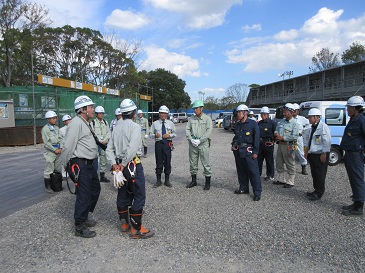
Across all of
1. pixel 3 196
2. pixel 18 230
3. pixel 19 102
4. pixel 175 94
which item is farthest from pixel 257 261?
pixel 175 94

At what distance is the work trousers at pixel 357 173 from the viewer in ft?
15.7

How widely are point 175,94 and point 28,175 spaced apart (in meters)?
58.9

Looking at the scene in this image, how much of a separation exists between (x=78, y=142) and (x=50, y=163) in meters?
2.98

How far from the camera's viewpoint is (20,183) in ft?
24.8

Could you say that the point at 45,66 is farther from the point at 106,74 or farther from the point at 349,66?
the point at 349,66

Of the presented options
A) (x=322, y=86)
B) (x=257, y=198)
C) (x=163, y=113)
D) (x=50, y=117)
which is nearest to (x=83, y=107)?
(x=50, y=117)

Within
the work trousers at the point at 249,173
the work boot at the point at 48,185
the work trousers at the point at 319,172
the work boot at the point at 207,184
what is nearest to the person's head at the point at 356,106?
the work trousers at the point at 319,172

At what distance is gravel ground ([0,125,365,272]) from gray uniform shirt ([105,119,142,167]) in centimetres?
118

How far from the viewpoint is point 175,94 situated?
66375 mm

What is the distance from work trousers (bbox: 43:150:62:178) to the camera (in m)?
6.59

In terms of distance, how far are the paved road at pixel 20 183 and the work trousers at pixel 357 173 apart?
614 centimetres

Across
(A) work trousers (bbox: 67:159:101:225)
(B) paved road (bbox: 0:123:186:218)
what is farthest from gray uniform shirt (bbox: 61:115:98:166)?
(B) paved road (bbox: 0:123:186:218)

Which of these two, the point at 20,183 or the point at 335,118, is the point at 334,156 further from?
the point at 20,183

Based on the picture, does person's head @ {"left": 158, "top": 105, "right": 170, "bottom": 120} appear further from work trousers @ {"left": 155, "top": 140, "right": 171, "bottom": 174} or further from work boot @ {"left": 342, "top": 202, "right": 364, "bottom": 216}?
work boot @ {"left": 342, "top": 202, "right": 364, "bottom": 216}
